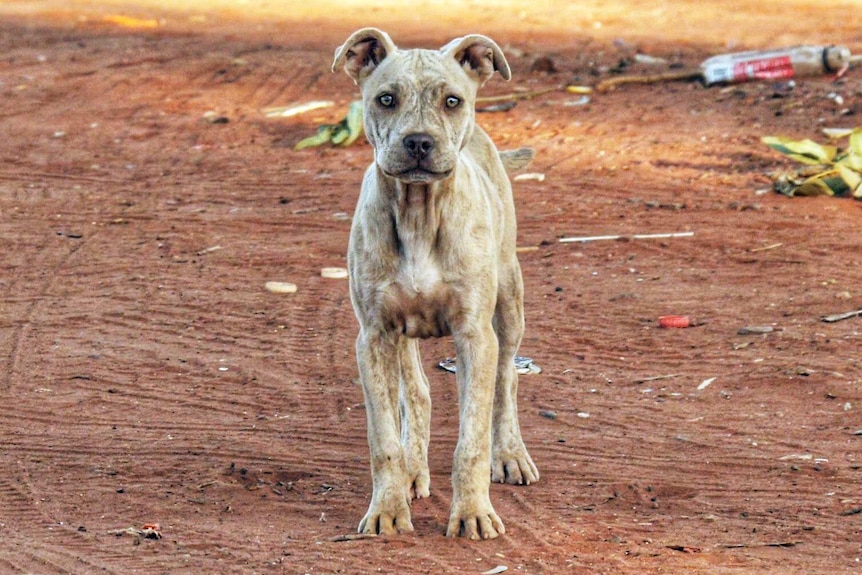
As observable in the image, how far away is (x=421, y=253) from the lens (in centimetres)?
567

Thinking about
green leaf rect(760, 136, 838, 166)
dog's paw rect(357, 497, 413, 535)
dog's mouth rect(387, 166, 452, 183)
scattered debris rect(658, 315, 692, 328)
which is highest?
dog's mouth rect(387, 166, 452, 183)

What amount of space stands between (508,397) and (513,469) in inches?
12.5

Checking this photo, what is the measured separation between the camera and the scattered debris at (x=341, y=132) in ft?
39.8

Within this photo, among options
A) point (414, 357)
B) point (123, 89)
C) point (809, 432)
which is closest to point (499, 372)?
point (414, 357)

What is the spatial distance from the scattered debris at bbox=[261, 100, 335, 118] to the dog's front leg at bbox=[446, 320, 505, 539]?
7.92m

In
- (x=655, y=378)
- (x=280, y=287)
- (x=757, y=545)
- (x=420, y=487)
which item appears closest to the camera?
(x=757, y=545)

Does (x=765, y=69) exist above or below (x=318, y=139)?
above

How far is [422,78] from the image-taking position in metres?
5.50

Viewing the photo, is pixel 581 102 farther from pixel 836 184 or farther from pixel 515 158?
pixel 515 158

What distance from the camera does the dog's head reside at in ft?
17.6

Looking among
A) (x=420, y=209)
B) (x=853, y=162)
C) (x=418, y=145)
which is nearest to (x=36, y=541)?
(x=420, y=209)

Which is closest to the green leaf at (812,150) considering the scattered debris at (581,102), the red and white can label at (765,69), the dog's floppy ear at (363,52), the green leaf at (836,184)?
the green leaf at (836,184)

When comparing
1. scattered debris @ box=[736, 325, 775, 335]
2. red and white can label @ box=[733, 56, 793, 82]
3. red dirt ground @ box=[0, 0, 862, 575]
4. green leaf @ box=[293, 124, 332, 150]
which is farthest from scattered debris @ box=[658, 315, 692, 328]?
red and white can label @ box=[733, 56, 793, 82]

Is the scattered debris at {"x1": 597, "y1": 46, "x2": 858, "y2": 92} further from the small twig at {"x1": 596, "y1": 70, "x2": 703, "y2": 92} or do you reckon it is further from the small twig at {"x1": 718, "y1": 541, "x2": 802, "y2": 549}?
the small twig at {"x1": 718, "y1": 541, "x2": 802, "y2": 549}
